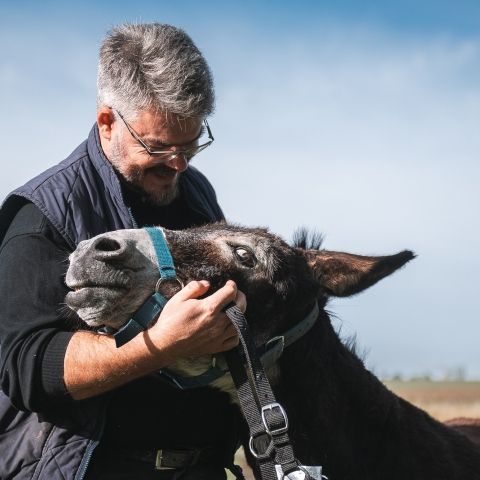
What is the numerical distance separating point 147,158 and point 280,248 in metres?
0.91

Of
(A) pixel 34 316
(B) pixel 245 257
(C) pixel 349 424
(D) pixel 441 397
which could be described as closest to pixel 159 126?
(B) pixel 245 257

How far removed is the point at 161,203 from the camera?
5125 millimetres

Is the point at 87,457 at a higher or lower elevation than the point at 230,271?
lower

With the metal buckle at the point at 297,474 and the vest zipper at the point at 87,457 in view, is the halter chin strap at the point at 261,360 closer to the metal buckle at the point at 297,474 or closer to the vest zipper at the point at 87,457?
the vest zipper at the point at 87,457

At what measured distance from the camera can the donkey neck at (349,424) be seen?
465cm

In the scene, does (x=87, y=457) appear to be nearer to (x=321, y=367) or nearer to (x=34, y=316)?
(x=34, y=316)

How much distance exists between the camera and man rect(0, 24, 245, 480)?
13.2ft

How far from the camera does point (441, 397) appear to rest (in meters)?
17.9

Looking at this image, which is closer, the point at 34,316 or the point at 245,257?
the point at 34,316

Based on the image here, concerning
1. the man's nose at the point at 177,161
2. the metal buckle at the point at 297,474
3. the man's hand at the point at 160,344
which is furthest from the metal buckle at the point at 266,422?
the man's nose at the point at 177,161

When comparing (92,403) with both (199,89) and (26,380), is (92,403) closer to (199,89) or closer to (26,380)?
(26,380)

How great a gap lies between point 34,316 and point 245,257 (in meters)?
1.12

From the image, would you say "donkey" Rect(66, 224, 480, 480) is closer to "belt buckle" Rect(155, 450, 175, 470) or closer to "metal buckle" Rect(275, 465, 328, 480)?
"belt buckle" Rect(155, 450, 175, 470)

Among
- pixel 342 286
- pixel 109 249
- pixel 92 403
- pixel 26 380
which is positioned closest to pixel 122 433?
pixel 92 403
